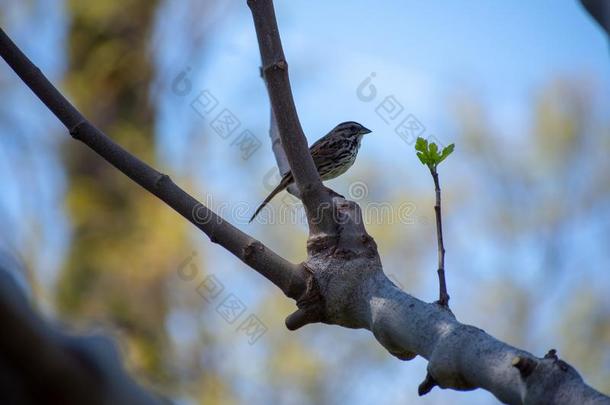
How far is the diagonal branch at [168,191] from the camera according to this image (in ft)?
8.46

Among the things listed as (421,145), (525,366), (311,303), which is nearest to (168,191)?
(311,303)

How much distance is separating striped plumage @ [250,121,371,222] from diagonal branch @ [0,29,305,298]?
3.72 meters

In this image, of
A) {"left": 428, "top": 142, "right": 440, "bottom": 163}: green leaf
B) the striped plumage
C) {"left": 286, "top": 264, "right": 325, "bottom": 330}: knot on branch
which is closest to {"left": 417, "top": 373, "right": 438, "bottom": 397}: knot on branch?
{"left": 286, "top": 264, "right": 325, "bottom": 330}: knot on branch

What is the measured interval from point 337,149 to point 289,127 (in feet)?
13.5

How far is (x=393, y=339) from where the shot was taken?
7.43 feet

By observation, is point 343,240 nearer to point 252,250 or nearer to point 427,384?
point 252,250

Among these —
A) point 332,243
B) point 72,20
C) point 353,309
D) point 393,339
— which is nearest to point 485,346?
point 393,339

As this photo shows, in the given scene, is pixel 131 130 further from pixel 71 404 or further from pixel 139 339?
pixel 71 404

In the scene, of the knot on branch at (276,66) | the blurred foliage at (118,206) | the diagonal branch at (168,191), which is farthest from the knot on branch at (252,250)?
the blurred foliage at (118,206)

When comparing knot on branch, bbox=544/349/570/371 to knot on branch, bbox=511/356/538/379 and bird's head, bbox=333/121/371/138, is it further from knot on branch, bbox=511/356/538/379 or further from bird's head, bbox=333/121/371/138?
bird's head, bbox=333/121/371/138

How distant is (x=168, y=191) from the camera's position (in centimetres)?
263

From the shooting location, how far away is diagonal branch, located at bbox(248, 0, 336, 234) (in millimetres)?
2602

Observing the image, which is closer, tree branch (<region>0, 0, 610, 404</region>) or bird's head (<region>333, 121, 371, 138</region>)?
tree branch (<region>0, 0, 610, 404</region>)

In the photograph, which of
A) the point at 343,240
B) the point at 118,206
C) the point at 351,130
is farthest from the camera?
the point at 118,206
